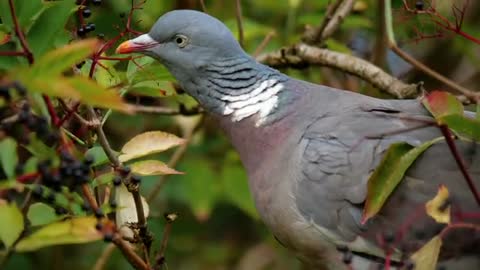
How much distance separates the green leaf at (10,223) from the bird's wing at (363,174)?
3.63 ft

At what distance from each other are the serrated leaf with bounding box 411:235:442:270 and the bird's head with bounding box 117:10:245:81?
42.9 inches

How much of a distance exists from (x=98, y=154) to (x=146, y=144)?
0.21 m

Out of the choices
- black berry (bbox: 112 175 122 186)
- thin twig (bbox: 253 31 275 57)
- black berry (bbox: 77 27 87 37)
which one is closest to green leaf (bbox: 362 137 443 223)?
black berry (bbox: 112 175 122 186)

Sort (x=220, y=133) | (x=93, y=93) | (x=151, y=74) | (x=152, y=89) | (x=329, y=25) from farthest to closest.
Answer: (x=220, y=133) → (x=329, y=25) → (x=152, y=89) → (x=151, y=74) → (x=93, y=93)

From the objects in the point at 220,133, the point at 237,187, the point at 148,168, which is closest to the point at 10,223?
the point at 148,168

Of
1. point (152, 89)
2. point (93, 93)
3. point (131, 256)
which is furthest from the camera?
point (152, 89)

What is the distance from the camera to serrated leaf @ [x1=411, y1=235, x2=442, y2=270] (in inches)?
77.2

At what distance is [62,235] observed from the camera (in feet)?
5.56

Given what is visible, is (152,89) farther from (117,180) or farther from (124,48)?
(117,180)

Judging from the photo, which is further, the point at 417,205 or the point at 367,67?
the point at 367,67

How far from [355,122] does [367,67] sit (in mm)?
577

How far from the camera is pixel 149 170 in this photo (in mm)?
2152

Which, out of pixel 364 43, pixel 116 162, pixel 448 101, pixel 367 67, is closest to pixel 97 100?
pixel 116 162

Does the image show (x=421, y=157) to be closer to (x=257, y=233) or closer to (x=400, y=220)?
(x=400, y=220)
